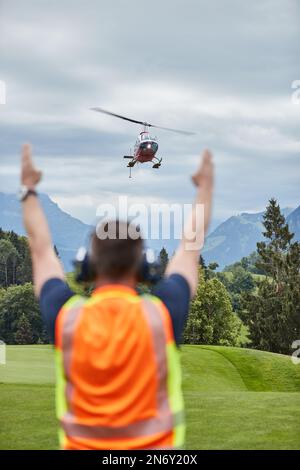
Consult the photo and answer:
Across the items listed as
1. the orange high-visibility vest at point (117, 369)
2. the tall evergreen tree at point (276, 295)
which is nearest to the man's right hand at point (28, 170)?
the orange high-visibility vest at point (117, 369)

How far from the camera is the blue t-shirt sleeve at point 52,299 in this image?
9.06 feet

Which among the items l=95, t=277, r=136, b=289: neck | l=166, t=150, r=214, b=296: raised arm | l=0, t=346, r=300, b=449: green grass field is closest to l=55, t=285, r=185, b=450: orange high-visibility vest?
l=95, t=277, r=136, b=289: neck

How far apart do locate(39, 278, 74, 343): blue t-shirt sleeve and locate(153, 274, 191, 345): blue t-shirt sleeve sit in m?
0.35

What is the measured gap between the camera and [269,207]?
249 feet

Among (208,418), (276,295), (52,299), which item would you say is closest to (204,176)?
(52,299)

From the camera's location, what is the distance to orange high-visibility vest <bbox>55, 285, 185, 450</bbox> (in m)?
2.56

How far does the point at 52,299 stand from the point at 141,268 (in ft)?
1.25

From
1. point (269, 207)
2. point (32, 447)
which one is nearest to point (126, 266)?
point (32, 447)

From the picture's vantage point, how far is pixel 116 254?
103 inches

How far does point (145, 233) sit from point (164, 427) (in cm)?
72

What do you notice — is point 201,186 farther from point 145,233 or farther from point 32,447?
point 32,447

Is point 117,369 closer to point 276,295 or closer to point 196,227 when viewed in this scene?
point 196,227

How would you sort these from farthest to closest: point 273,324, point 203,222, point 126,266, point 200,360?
point 273,324 < point 200,360 < point 203,222 < point 126,266

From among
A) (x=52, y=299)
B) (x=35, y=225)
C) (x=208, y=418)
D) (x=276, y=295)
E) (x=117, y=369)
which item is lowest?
(x=276, y=295)
